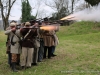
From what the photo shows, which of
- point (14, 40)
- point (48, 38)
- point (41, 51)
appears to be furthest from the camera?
point (48, 38)

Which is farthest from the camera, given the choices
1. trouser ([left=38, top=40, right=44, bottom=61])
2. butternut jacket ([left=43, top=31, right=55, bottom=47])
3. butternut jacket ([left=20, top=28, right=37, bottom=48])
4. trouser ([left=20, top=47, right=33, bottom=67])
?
butternut jacket ([left=43, top=31, right=55, bottom=47])

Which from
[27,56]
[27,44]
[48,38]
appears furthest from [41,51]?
[27,44]

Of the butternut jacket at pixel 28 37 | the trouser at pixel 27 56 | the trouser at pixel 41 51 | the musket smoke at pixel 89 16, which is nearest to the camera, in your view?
the butternut jacket at pixel 28 37

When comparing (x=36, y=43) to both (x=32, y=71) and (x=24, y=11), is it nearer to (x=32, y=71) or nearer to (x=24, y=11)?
(x=32, y=71)

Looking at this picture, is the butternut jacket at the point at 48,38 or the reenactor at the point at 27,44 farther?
the butternut jacket at the point at 48,38

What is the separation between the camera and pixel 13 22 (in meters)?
8.16

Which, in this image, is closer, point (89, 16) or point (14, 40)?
point (14, 40)

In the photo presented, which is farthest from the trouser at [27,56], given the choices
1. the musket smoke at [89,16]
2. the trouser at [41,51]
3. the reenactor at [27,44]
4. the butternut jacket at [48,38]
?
the musket smoke at [89,16]

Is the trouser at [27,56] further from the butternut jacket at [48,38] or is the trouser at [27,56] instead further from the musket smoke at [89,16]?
the musket smoke at [89,16]

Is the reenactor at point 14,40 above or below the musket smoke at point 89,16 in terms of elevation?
below

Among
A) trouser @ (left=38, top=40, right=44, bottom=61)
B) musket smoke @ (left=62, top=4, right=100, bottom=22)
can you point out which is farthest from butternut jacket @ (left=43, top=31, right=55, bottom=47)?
musket smoke @ (left=62, top=4, right=100, bottom=22)

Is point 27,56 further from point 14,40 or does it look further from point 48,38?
point 48,38

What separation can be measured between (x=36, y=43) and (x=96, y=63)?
8.16 feet

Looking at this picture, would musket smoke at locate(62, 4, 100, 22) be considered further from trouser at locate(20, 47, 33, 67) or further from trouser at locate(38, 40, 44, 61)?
trouser at locate(20, 47, 33, 67)
